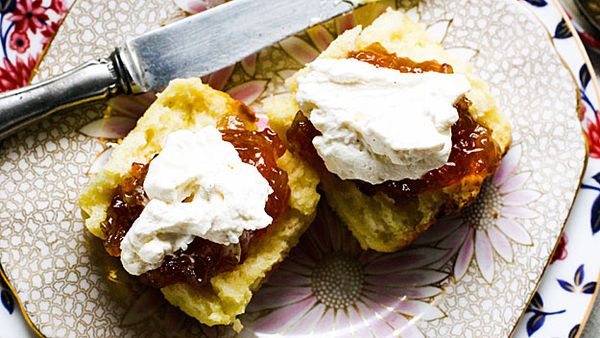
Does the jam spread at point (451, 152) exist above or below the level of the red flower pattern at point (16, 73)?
below

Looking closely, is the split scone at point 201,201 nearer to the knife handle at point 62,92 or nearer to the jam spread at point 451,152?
the jam spread at point 451,152

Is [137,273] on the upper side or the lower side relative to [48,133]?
lower

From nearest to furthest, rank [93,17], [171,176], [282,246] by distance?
1. [171,176]
2. [282,246]
3. [93,17]

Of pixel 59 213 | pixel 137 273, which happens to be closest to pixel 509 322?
pixel 137 273

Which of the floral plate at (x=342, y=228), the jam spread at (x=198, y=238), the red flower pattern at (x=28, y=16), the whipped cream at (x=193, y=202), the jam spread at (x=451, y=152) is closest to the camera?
the whipped cream at (x=193, y=202)

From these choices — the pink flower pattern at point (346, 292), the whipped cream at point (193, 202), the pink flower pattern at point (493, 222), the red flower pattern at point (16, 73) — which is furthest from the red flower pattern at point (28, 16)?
the pink flower pattern at point (493, 222)

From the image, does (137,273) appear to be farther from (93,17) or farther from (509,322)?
(509,322)

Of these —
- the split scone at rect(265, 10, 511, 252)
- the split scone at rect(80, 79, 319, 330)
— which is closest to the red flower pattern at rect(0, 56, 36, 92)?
the split scone at rect(80, 79, 319, 330)
